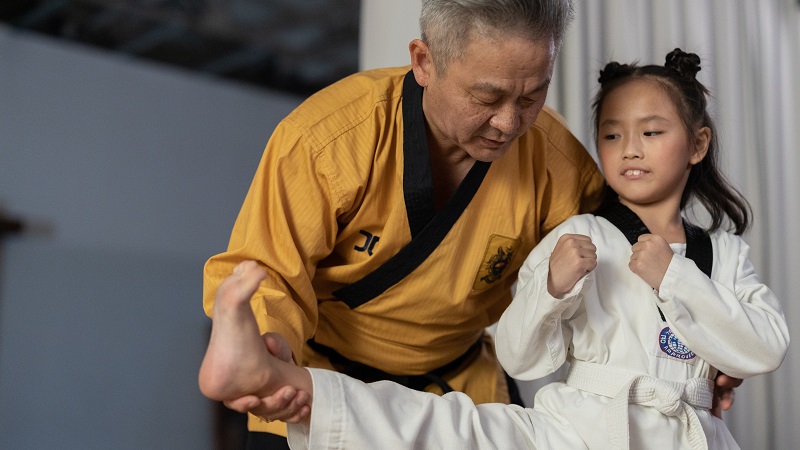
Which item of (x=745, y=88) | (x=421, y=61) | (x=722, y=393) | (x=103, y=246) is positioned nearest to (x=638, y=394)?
(x=722, y=393)

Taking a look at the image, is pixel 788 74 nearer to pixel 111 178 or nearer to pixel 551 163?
pixel 551 163

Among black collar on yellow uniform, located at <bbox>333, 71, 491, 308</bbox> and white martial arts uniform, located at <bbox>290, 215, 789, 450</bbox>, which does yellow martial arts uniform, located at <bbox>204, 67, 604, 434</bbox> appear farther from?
white martial arts uniform, located at <bbox>290, 215, 789, 450</bbox>

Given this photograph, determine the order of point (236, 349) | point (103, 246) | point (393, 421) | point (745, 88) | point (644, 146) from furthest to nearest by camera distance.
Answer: point (103, 246), point (745, 88), point (644, 146), point (393, 421), point (236, 349)

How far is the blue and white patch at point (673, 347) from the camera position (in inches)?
56.9

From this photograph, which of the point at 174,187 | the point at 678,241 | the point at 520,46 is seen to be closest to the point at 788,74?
the point at 678,241

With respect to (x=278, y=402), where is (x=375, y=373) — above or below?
below

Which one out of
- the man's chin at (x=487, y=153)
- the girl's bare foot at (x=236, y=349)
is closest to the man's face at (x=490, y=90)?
the man's chin at (x=487, y=153)

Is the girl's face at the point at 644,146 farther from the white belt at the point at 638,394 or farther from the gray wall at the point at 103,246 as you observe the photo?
the gray wall at the point at 103,246

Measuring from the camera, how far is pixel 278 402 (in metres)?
1.12

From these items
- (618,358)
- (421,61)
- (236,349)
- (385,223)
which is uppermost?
(421,61)

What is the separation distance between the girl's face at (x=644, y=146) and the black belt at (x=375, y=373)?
19.5 inches

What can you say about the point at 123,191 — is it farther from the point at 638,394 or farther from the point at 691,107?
the point at 638,394

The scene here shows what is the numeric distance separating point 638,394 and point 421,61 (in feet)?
2.14

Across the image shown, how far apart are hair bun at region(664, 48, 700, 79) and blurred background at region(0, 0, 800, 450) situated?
3.26 metres
